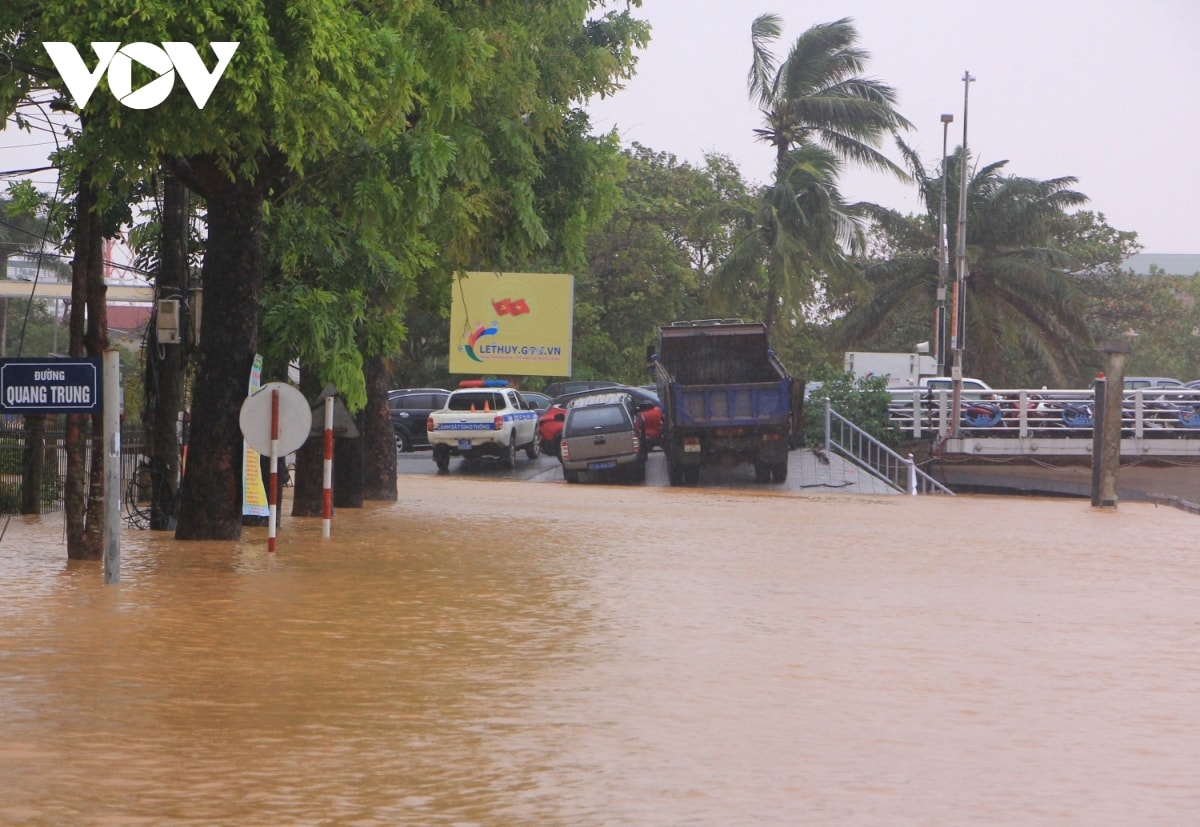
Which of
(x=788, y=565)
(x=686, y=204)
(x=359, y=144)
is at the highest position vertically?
(x=686, y=204)

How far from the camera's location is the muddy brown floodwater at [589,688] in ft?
20.5

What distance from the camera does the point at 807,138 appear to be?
45531 millimetres

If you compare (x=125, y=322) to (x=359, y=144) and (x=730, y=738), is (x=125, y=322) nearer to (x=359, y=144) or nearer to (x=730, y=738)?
(x=359, y=144)

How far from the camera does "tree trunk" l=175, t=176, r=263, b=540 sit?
55.5 ft

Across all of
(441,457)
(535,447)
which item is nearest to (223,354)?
(441,457)

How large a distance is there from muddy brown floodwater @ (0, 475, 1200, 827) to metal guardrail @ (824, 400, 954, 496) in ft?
63.2

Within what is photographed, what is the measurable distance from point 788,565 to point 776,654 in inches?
253

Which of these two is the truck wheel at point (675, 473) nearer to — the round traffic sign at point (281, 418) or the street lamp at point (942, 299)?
the street lamp at point (942, 299)

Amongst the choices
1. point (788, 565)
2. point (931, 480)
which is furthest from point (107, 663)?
point (931, 480)

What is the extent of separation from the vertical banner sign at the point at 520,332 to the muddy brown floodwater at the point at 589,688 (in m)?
34.3

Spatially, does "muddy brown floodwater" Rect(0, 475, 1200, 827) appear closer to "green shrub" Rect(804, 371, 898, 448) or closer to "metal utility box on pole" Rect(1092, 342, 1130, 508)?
"metal utility box on pole" Rect(1092, 342, 1130, 508)

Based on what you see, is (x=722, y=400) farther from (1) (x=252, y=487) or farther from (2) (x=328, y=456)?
(2) (x=328, y=456)

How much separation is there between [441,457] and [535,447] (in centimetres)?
323

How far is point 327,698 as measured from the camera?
833cm
